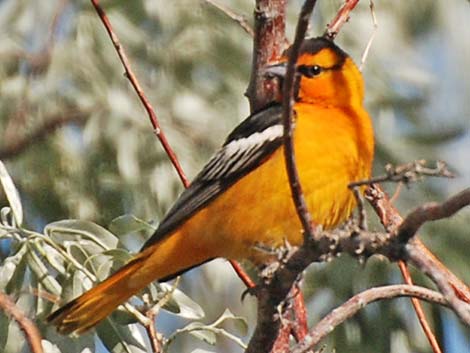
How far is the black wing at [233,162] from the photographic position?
11.4ft

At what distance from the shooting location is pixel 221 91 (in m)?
4.91

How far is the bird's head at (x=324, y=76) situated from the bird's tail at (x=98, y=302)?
692 mm

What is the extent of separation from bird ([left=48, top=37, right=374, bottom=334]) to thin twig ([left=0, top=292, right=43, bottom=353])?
1.26 feet

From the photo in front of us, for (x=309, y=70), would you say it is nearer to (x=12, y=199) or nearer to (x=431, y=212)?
(x=12, y=199)

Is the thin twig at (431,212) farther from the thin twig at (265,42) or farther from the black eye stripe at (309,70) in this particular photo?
the black eye stripe at (309,70)

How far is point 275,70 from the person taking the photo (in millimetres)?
3352

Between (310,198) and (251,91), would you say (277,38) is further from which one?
(310,198)

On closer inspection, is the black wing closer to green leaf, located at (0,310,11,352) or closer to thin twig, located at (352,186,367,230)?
green leaf, located at (0,310,11,352)

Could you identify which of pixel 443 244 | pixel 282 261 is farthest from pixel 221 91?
pixel 282 261

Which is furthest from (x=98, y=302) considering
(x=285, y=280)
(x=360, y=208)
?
(x=360, y=208)

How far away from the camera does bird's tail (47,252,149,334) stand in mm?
3438

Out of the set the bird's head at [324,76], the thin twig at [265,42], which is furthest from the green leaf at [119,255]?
the bird's head at [324,76]

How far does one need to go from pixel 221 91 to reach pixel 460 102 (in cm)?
92

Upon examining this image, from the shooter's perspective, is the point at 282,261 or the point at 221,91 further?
the point at 221,91
